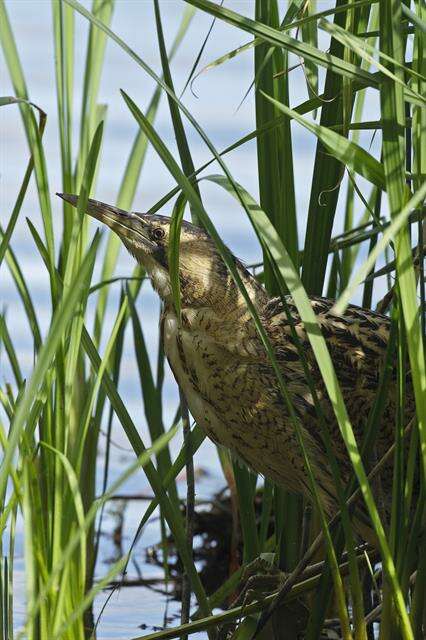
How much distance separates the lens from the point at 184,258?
2922 mm

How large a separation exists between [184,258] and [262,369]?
36cm

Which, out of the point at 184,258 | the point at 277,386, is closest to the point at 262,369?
the point at 277,386

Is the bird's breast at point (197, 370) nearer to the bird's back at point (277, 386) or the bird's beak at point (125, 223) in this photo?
the bird's back at point (277, 386)

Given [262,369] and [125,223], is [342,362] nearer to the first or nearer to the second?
[262,369]

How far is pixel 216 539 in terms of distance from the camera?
3.96 metres

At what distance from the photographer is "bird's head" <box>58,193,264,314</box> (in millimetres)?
2863

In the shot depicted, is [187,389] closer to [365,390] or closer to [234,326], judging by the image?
[234,326]

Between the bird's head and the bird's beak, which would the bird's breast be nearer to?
the bird's head

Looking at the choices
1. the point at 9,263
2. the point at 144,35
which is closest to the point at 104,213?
the point at 9,263

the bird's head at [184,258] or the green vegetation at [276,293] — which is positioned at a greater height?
the bird's head at [184,258]

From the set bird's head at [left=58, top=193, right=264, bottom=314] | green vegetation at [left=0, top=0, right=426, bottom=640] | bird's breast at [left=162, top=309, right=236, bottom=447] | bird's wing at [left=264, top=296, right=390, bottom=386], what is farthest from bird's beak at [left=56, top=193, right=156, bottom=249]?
bird's wing at [left=264, top=296, right=390, bottom=386]

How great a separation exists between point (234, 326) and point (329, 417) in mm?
296

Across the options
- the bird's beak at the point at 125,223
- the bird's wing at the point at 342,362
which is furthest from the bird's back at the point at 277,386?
the bird's beak at the point at 125,223

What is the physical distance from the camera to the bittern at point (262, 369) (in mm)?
2699
